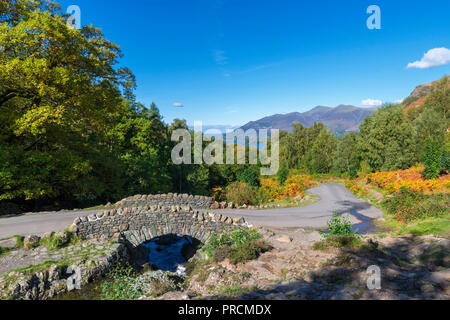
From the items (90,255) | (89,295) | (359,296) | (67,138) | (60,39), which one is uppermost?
(60,39)

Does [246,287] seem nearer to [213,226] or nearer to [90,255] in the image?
[213,226]

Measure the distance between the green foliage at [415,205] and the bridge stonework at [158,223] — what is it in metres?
9.63

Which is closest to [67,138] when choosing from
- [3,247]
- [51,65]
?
[51,65]

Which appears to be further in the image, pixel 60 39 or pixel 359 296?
pixel 60 39

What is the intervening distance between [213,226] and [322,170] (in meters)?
34.3

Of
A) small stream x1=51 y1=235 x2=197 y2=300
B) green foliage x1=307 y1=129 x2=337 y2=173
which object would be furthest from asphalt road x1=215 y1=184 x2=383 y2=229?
green foliage x1=307 y1=129 x2=337 y2=173

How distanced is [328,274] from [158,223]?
6.85 metres

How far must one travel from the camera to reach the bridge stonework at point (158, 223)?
9.52 meters

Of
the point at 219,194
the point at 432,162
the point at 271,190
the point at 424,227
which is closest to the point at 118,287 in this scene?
the point at 424,227

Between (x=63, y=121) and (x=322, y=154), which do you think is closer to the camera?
(x=63, y=121)

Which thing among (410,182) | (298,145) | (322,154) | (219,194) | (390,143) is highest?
(298,145)

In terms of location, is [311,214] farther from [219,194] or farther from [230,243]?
[219,194]

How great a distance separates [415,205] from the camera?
1313 centimetres

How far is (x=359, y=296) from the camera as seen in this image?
418 cm
